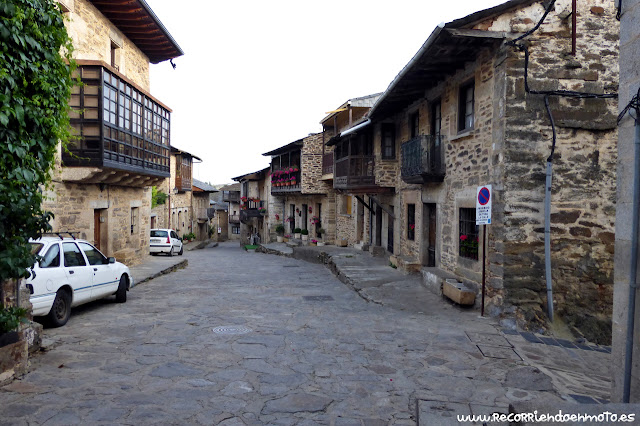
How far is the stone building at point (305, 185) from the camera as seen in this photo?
26094 mm

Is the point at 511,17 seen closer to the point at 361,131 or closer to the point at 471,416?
the point at 471,416

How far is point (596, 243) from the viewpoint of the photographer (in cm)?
820

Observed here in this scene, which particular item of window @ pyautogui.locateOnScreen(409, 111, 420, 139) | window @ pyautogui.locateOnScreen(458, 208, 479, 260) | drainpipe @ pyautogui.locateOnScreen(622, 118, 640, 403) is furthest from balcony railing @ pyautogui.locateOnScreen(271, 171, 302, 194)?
drainpipe @ pyautogui.locateOnScreen(622, 118, 640, 403)

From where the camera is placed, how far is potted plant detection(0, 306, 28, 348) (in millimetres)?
4930

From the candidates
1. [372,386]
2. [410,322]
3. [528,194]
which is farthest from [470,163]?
[372,386]

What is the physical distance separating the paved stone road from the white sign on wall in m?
1.76

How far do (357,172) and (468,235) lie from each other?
8.04 metres

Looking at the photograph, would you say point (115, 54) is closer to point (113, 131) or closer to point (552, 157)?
point (113, 131)

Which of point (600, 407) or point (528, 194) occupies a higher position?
point (528, 194)

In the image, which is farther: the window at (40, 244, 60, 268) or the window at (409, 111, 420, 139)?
the window at (409, 111, 420, 139)

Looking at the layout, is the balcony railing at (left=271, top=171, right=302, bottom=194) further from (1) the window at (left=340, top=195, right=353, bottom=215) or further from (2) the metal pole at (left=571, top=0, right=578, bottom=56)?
(2) the metal pole at (left=571, top=0, right=578, bottom=56)

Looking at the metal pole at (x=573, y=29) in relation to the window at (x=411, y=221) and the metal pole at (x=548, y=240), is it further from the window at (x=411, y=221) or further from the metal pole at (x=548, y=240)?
the window at (x=411, y=221)

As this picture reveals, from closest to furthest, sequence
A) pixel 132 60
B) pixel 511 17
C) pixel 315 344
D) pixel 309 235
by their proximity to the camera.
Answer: pixel 315 344, pixel 511 17, pixel 132 60, pixel 309 235

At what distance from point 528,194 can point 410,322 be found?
3013mm
